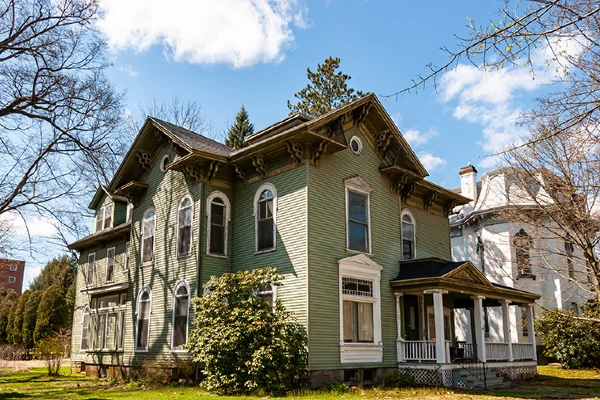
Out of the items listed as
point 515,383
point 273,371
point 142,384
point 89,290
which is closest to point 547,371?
point 515,383

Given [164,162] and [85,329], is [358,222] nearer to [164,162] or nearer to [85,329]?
[164,162]

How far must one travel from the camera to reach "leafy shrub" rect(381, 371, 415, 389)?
16.8 m

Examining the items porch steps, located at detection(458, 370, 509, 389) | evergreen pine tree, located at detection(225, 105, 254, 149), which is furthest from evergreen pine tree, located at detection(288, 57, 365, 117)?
porch steps, located at detection(458, 370, 509, 389)

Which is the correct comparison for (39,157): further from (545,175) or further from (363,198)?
(545,175)

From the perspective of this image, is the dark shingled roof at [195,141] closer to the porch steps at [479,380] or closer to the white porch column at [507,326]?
the porch steps at [479,380]

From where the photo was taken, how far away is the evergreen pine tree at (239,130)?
138 ft

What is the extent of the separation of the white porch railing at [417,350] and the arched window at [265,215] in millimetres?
5675

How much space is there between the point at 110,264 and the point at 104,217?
3.10 meters

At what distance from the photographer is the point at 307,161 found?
53.6 feet

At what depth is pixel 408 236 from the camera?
2081 centimetres

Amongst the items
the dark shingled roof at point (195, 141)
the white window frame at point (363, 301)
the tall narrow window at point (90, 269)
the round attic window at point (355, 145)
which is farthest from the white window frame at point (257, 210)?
the tall narrow window at point (90, 269)

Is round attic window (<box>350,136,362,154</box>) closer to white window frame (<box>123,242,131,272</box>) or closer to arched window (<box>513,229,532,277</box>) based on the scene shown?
arched window (<box>513,229,532,277</box>)

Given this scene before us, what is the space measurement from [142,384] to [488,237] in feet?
67.2

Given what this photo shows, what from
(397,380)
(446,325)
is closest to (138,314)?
(397,380)
